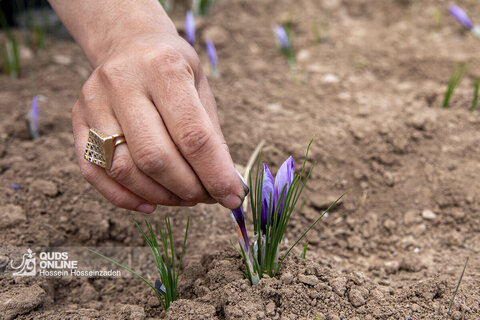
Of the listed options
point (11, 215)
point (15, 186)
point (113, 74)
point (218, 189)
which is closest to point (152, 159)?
point (218, 189)

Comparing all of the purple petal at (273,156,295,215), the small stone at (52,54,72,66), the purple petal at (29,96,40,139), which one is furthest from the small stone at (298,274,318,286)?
the small stone at (52,54,72,66)

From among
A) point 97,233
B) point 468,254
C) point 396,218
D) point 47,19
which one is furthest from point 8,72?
point 468,254

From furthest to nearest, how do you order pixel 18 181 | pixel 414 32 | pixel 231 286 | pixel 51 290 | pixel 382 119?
pixel 414 32 < pixel 382 119 < pixel 18 181 < pixel 51 290 < pixel 231 286

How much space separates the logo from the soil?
0.03 m

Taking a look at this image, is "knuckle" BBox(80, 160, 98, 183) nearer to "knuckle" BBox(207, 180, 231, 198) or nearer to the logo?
"knuckle" BBox(207, 180, 231, 198)

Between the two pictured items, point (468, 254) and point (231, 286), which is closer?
point (231, 286)

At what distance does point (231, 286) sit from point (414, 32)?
2.72 m

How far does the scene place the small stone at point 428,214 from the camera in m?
2.06

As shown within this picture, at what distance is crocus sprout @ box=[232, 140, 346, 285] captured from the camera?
1.39m

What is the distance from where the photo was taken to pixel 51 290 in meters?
1.64

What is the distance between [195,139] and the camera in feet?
4.02

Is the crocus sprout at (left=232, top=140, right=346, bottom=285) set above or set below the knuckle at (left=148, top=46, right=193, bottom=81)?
below

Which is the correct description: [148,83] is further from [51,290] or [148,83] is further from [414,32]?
[414,32]

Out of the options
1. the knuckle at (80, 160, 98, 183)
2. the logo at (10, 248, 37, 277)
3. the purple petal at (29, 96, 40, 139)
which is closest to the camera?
the knuckle at (80, 160, 98, 183)
